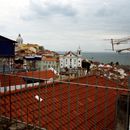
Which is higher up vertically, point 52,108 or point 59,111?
point 52,108

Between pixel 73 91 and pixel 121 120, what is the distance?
17.2 feet

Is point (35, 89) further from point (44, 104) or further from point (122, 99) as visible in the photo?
point (122, 99)

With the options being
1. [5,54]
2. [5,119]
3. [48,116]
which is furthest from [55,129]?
[5,54]

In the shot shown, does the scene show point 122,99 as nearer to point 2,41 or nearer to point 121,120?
point 121,120

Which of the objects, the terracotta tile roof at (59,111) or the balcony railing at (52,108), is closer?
the balcony railing at (52,108)

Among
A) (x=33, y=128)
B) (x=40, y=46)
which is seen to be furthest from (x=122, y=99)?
(x=40, y=46)

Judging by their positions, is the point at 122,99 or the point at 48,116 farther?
the point at 48,116

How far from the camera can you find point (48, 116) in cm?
820

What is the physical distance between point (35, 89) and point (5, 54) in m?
1.99

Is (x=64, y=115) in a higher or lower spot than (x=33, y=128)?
lower

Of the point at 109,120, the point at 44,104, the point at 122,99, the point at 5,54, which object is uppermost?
the point at 5,54

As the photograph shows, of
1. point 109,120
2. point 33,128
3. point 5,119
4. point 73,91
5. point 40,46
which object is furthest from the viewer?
point 40,46

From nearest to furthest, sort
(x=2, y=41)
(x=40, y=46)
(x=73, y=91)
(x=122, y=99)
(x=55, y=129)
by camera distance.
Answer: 1. (x=122, y=99)
2. (x=55, y=129)
3. (x=2, y=41)
4. (x=73, y=91)
5. (x=40, y=46)

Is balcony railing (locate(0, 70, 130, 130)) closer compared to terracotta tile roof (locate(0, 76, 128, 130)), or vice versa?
balcony railing (locate(0, 70, 130, 130))
